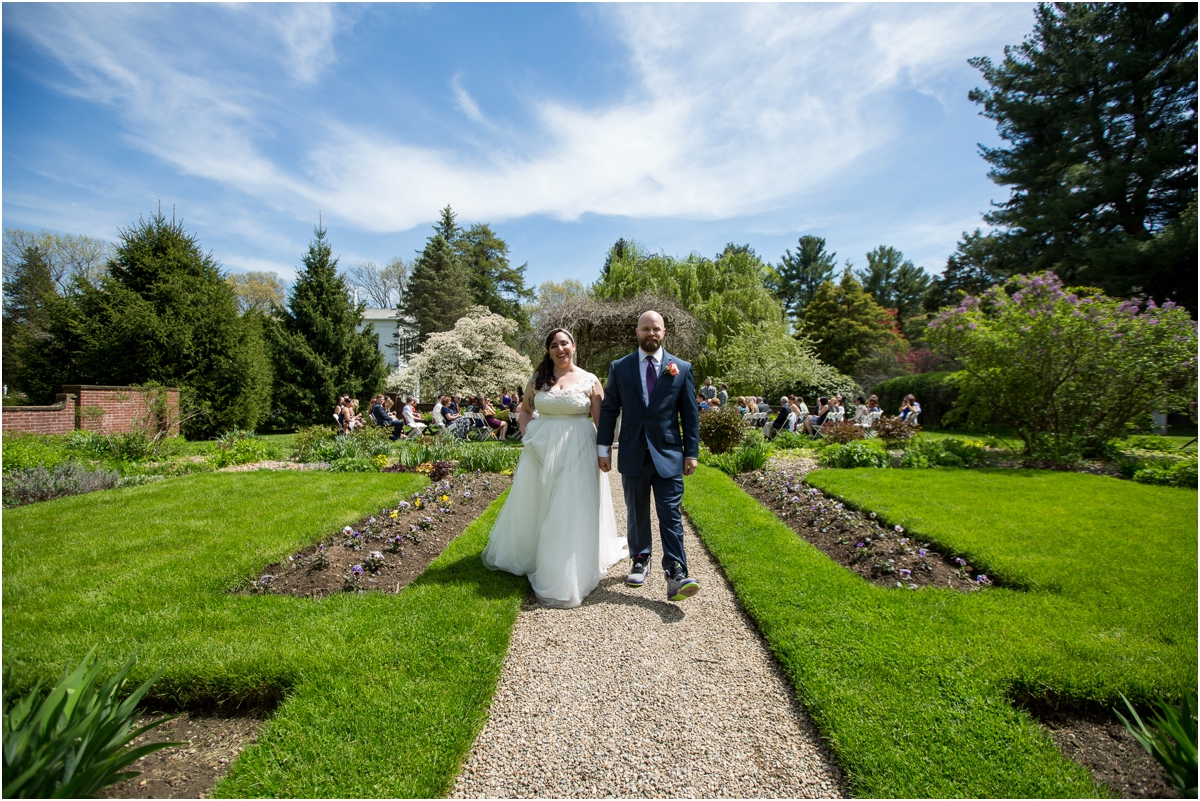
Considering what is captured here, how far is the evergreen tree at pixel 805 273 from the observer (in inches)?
1740

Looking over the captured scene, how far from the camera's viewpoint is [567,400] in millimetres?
3873

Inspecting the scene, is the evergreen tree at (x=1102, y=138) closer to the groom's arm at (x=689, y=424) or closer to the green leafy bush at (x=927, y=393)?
the green leafy bush at (x=927, y=393)

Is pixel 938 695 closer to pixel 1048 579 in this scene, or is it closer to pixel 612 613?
pixel 612 613

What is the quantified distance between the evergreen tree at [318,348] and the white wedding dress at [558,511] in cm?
1679

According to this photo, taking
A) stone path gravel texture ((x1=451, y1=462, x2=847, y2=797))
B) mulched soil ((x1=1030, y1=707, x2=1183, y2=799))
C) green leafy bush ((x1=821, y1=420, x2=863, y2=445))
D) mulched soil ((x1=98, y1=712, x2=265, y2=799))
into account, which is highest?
green leafy bush ((x1=821, y1=420, x2=863, y2=445))

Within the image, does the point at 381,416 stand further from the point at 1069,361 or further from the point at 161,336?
the point at 1069,361

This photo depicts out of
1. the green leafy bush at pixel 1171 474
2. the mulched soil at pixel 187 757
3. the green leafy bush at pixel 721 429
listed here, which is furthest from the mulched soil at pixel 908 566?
the green leafy bush at pixel 1171 474

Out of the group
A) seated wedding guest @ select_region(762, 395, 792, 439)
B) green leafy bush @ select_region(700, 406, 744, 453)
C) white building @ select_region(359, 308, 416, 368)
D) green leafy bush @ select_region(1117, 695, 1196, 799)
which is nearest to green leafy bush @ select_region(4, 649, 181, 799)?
green leafy bush @ select_region(1117, 695, 1196, 799)

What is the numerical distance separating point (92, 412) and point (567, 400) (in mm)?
11870

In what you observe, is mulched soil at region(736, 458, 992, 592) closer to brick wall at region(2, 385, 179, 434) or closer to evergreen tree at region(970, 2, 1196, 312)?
brick wall at region(2, 385, 179, 434)

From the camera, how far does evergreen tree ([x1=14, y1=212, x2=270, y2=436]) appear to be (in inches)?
509

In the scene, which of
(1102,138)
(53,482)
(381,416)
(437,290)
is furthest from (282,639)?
(437,290)

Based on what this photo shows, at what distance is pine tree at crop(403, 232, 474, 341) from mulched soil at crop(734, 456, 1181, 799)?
27.3 m

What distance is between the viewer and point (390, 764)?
202 cm
